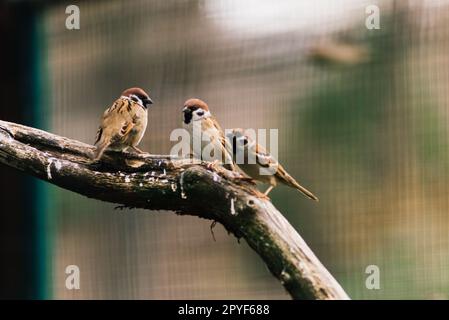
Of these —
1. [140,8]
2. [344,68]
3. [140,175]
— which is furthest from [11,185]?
[344,68]

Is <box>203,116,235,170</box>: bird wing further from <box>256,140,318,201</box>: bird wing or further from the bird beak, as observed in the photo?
the bird beak

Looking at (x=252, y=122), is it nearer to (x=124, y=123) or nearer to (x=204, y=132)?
(x=204, y=132)

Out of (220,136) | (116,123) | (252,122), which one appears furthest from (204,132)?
(116,123)

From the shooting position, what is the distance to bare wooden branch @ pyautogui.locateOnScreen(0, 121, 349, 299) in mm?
2049

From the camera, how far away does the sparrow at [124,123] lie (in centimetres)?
229

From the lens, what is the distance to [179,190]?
7.22 feet

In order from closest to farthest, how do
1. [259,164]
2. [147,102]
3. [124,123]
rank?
1. [259,164]
2. [124,123]
3. [147,102]

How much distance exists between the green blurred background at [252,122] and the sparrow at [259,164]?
54 mm

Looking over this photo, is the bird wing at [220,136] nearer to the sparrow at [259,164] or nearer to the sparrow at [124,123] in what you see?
the sparrow at [259,164]

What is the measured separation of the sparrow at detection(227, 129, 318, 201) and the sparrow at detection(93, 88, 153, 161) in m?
0.40

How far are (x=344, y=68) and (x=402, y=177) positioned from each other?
507mm

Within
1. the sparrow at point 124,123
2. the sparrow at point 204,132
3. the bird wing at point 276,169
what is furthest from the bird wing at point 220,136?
the sparrow at point 124,123

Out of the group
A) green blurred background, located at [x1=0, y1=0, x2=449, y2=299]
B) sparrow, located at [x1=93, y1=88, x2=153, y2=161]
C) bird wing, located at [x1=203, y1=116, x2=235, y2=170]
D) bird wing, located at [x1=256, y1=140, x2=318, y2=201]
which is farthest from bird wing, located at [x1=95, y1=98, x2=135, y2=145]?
bird wing, located at [x1=256, y1=140, x2=318, y2=201]

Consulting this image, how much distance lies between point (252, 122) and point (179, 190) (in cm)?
45
